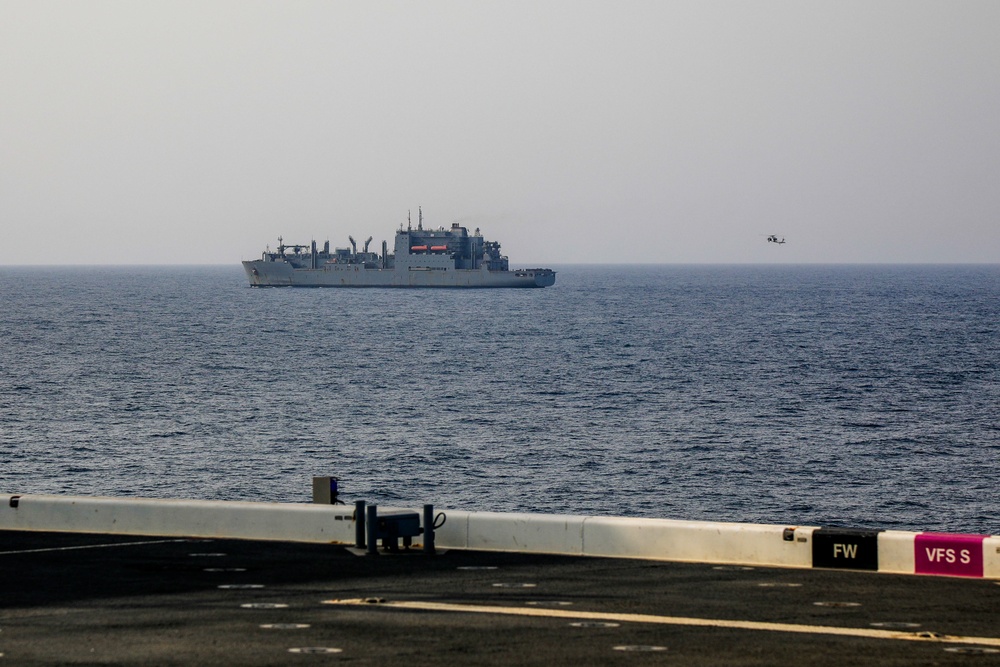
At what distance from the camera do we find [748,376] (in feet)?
267

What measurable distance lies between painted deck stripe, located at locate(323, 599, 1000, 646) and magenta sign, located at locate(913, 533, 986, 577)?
3.18m

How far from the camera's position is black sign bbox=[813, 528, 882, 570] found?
15.2 meters

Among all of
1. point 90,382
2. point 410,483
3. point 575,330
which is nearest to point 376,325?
point 575,330

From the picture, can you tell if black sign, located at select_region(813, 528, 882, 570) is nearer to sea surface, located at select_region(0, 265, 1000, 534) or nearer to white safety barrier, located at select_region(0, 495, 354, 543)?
white safety barrier, located at select_region(0, 495, 354, 543)

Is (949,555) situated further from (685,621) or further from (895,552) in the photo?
(685,621)

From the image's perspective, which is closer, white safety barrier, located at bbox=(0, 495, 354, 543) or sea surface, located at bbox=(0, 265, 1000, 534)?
white safety barrier, located at bbox=(0, 495, 354, 543)

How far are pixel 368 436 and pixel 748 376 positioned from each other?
1251 inches

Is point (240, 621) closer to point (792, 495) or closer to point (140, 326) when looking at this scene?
point (792, 495)

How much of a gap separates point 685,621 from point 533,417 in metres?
50.7

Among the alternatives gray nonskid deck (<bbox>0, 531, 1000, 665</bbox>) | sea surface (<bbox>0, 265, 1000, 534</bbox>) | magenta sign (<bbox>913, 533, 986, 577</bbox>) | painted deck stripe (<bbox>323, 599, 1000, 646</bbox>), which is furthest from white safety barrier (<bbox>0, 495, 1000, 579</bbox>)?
sea surface (<bbox>0, 265, 1000, 534</bbox>)

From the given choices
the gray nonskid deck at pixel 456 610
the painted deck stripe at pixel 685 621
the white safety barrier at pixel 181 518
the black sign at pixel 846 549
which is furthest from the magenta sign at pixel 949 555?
the white safety barrier at pixel 181 518

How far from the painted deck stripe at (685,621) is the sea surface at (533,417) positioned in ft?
87.9

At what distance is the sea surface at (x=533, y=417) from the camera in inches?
1708

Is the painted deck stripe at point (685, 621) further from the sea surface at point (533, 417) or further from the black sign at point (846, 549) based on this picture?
the sea surface at point (533, 417)
